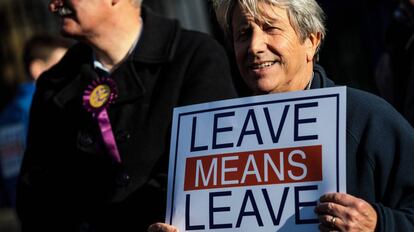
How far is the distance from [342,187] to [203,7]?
531cm

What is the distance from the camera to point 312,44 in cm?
319

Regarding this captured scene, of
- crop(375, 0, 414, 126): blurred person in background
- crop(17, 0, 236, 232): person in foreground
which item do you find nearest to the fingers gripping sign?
crop(17, 0, 236, 232): person in foreground

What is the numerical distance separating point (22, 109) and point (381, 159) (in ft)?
13.3

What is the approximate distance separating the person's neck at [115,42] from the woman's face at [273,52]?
3.37 ft

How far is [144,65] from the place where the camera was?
400cm

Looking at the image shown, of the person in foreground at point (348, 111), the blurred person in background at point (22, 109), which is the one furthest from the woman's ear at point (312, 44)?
the blurred person in background at point (22, 109)

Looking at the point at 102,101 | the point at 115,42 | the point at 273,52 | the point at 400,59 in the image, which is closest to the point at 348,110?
the point at 273,52

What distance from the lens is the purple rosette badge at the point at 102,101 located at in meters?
3.85

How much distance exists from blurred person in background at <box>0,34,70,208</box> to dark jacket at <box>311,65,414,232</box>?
360cm

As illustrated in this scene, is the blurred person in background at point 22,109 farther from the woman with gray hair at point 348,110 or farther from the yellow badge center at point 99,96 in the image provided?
the woman with gray hair at point 348,110

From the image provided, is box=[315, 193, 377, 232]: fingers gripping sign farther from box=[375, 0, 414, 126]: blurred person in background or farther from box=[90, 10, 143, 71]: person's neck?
box=[375, 0, 414, 126]: blurred person in background

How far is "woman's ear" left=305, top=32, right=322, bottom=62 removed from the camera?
3158 mm

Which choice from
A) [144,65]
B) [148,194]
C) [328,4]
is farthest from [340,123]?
[328,4]

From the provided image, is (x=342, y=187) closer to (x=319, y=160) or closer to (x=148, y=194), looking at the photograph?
(x=319, y=160)
